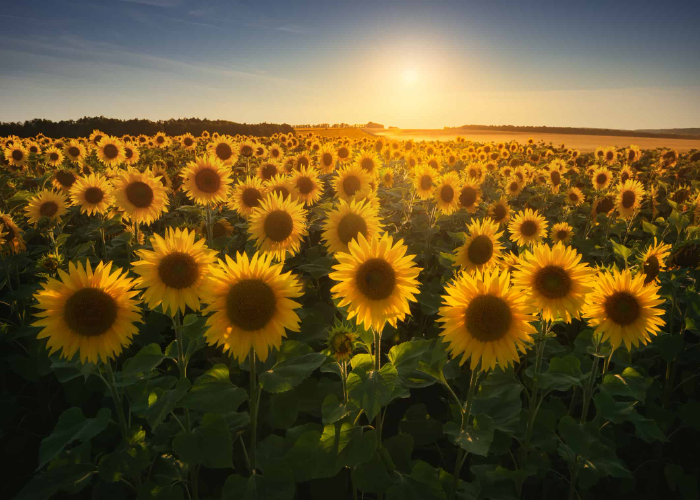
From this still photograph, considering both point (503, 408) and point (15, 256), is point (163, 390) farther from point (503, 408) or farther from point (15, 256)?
point (15, 256)

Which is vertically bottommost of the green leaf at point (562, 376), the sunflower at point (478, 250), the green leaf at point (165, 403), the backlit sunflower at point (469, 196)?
the green leaf at point (165, 403)

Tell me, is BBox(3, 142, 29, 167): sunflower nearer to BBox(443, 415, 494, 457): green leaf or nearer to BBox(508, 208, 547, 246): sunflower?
BBox(508, 208, 547, 246): sunflower

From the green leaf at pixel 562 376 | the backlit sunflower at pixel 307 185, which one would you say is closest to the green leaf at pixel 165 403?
the green leaf at pixel 562 376

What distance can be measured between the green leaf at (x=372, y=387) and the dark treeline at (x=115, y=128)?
107 feet

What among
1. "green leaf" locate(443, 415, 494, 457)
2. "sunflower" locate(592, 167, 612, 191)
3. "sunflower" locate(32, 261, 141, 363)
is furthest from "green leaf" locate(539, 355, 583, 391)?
"sunflower" locate(592, 167, 612, 191)

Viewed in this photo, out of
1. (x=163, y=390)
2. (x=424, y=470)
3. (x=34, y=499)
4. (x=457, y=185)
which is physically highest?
(x=457, y=185)

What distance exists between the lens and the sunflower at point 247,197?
5242 mm

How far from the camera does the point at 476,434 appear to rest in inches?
91.4

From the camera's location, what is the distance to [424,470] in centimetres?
238

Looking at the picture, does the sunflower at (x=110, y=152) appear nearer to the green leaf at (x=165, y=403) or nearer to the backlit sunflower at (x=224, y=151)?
the backlit sunflower at (x=224, y=151)

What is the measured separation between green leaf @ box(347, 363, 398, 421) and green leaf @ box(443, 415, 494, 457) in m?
0.53

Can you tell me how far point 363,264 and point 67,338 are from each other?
77.5 inches

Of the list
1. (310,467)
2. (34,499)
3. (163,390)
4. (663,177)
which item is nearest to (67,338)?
(163,390)

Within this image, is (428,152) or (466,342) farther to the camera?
(428,152)
